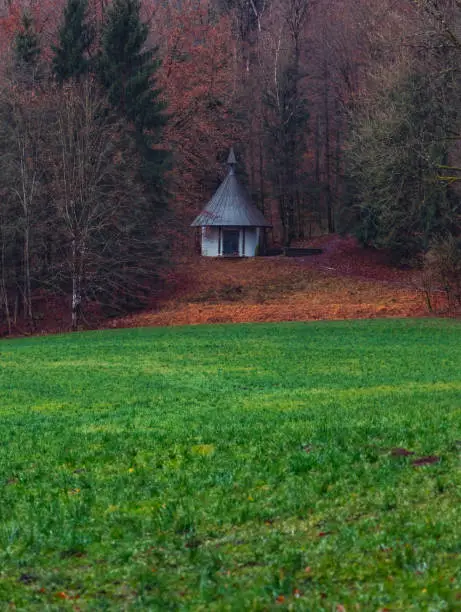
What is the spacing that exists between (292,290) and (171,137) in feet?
49.0

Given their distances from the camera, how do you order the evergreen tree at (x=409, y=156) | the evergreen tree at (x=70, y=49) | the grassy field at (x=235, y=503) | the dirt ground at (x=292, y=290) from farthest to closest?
the evergreen tree at (x=70, y=49) → the dirt ground at (x=292, y=290) → the evergreen tree at (x=409, y=156) → the grassy field at (x=235, y=503)

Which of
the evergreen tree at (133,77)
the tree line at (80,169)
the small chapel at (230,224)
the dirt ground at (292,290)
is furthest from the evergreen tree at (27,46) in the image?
the small chapel at (230,224)

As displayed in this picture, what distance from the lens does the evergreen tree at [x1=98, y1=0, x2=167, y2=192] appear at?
170ft

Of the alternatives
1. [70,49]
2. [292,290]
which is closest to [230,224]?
[292,290]

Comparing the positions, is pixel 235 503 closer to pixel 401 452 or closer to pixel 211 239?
pixel 401 452

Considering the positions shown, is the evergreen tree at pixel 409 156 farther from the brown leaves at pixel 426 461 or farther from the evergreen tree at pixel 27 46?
the brown leaves at pixel 426 461

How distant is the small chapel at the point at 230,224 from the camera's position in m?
63.9

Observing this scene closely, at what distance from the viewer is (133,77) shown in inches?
2035

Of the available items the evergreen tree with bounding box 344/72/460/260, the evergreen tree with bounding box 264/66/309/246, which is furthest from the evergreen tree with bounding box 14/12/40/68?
the evergreen tree with bounding box 344/72/460/260

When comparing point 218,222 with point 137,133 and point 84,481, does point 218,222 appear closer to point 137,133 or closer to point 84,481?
point 137,133

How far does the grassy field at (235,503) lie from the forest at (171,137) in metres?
21.6

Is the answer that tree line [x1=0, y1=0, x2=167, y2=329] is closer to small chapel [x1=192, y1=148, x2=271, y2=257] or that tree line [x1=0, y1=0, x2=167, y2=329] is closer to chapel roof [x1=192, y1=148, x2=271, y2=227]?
chapel roof [x1=192, y1=148, x2=271, y2=227]

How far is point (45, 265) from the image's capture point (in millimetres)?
49562

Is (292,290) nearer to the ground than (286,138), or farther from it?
nearer to the ground
